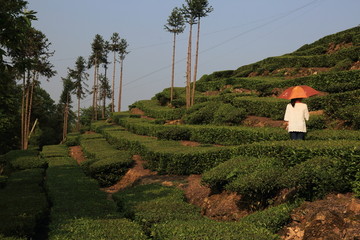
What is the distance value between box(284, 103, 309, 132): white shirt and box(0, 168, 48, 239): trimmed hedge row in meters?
8.77

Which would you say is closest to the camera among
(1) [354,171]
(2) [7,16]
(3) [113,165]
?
(2) [7,16]

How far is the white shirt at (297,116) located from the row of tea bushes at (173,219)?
4381 millimetres

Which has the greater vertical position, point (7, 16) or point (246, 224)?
point (7, 16)

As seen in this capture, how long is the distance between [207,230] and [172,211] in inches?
106

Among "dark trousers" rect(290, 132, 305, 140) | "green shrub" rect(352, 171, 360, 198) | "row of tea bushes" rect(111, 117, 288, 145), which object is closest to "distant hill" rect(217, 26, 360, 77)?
"row of tea bushes" rect(111, 117, 288, 145)

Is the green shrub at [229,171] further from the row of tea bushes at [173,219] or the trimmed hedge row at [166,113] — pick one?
the trimmed hedge row at [166,113]

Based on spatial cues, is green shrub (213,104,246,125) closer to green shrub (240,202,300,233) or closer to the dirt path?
the dirt path

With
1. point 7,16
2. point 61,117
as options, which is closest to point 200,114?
point 7,16

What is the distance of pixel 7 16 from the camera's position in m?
6.80

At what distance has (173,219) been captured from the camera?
912 cm

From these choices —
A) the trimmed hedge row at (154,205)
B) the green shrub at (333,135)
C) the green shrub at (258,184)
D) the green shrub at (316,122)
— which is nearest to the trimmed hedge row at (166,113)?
the green shrub at (316,122)

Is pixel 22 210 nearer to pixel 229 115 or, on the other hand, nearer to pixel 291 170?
pixel 291 170

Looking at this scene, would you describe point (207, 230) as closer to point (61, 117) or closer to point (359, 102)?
point (359, 102)

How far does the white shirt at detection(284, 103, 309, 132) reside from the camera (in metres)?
11.3
